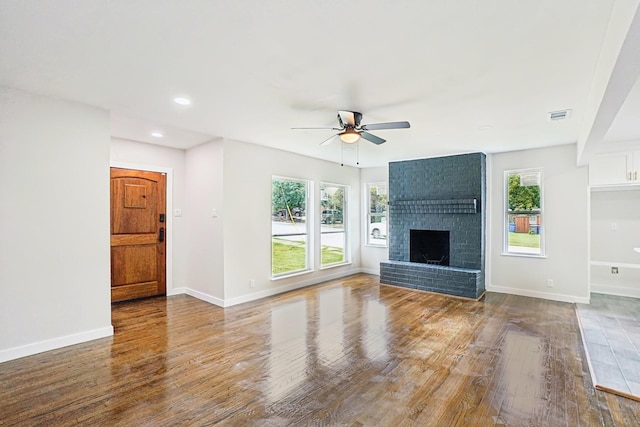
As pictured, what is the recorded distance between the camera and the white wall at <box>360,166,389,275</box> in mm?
7373

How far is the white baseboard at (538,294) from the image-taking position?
16.6 feet

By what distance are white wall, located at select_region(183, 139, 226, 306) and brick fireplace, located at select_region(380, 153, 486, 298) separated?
10.6 feet

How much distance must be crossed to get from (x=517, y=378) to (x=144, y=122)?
15.9 ft

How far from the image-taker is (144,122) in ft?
13.3

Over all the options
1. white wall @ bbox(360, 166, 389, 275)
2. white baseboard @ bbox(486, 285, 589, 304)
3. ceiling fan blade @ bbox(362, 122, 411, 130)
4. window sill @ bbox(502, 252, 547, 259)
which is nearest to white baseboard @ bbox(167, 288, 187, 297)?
white wall @ bbox(360, 166, 389, 275)

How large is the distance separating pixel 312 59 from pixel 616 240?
6036 mm

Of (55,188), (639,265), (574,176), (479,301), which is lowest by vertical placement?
(479,301)

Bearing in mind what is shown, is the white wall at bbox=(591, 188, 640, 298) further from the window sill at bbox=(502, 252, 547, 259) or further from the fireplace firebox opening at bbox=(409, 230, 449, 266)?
the fireplace firebox opening at bbox=(409, 230, 449, 266)

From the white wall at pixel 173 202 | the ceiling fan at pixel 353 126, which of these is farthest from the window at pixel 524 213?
the white wall at pixel 173 202

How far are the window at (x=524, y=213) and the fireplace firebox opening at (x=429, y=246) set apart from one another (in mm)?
1038

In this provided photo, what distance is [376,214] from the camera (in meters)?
7.56

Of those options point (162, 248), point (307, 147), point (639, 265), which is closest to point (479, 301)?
point (639, 265)

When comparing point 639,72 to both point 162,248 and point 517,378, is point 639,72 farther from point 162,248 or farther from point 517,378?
point 162,248

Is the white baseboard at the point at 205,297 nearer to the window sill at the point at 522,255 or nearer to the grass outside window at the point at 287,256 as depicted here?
the grass outside window at the point at 287,256
